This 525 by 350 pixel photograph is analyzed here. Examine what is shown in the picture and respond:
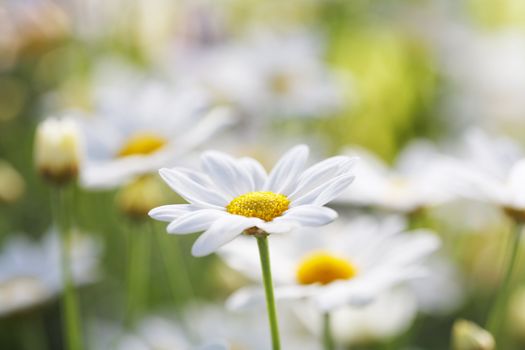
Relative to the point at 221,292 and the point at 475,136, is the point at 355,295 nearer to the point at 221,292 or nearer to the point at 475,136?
the point at 475,136

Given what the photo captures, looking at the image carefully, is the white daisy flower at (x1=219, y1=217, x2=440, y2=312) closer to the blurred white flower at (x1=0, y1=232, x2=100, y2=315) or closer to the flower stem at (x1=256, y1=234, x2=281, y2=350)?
the flower stem at (x1=256, y1=234, x2=281, y2=350)

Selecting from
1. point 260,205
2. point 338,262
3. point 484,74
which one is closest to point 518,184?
point 338,262

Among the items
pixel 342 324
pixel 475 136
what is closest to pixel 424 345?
pixel 342 324

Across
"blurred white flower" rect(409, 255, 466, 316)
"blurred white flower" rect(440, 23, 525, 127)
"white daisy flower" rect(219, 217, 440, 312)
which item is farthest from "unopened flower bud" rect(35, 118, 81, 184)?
"blurred white flower" rect(440, 23, 525, 127)

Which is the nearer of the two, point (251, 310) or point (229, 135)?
point (251, 310)

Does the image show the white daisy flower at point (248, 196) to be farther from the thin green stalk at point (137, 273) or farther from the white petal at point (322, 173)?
the thin green stalk at point (137, 273)

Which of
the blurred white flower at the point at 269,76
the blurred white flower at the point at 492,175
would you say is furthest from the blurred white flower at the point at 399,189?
the blurred white flower at the point at 269,76

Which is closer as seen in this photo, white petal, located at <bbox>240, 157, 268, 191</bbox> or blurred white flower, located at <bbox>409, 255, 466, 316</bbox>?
white petal, located at <bbox>240, 157, 268, 191</bbox>
